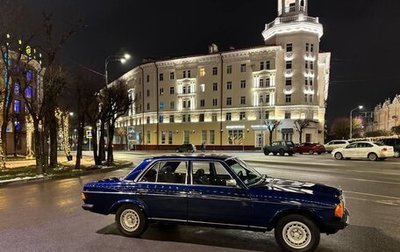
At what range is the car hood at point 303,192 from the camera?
5863mm

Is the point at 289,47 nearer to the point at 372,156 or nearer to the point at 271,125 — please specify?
the point at 271,125

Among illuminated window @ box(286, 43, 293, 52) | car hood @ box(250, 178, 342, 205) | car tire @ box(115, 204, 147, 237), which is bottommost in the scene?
car tire @ box(115, 204, 147, 237)

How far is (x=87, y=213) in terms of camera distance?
8961mm

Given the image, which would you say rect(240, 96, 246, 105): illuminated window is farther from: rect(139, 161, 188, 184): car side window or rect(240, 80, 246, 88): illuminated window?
rect(139, 161, 188, 184): car side window

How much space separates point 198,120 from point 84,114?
48867mm

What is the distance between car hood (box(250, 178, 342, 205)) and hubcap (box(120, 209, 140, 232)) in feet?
8.42

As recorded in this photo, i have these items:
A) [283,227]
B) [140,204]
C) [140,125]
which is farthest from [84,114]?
[140,125]

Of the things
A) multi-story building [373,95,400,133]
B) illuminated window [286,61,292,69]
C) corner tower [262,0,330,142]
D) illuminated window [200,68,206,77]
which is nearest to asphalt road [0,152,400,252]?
corner tower [262,0,330,142]

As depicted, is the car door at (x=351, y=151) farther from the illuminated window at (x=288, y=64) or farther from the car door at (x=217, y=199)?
the illuminated window at (x=288, y=64)

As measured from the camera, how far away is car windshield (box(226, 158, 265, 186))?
652 centimetres

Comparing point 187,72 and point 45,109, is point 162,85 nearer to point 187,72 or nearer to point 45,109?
point 187,72

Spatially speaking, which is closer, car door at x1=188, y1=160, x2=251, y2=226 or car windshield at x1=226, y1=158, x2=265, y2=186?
car door at x1=188, y1=160, x2=251, y2=226

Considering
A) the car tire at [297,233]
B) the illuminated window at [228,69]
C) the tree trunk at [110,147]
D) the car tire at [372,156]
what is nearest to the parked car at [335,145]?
the car tire at [372,156]

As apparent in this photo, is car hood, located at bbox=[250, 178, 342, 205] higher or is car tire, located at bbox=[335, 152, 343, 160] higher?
car hood, located at bbox=[250, 178, 342, 205]
